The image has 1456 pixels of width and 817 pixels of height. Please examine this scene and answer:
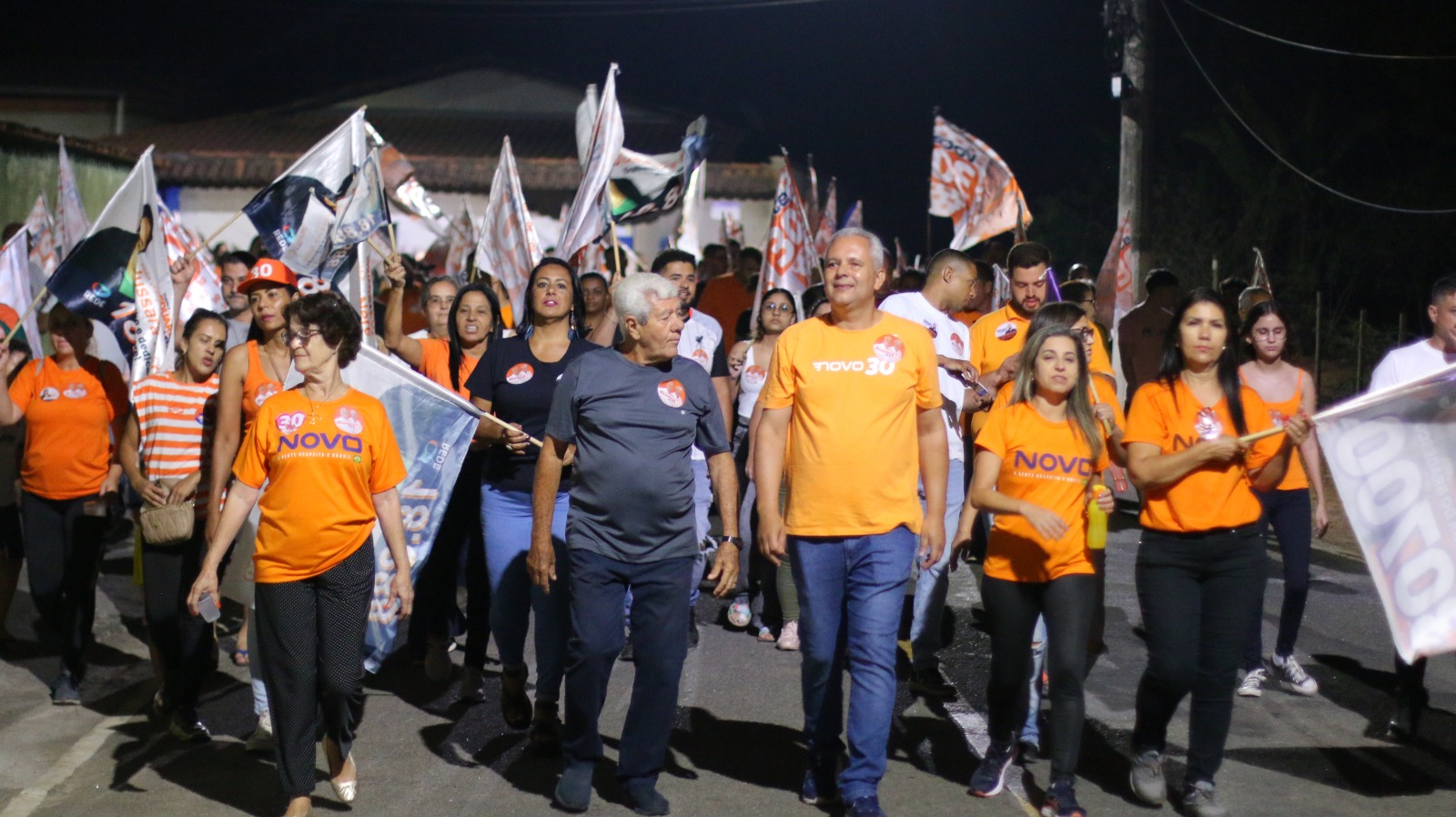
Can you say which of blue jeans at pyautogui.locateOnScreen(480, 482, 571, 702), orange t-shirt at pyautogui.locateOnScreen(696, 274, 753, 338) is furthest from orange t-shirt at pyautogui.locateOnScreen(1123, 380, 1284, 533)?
orange t-shirt at pyautogui.locateOnScreen(696, 274, 753, 338)

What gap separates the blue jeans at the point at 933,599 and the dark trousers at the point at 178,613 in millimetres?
3292

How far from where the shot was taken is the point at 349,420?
5.66 metres

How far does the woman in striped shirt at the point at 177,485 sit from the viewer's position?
22.1ft

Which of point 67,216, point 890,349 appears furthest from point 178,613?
point 67,216

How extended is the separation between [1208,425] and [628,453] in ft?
7.21

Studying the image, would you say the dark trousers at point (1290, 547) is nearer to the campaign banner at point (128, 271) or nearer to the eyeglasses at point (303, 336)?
the eyeglasses at point (303, 336)

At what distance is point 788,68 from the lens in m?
38.7

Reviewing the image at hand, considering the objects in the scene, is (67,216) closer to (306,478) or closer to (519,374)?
(519,374)

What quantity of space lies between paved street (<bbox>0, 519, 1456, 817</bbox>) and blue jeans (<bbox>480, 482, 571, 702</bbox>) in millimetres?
372

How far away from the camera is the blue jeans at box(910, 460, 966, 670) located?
7371 millimetres

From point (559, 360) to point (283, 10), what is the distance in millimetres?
35135

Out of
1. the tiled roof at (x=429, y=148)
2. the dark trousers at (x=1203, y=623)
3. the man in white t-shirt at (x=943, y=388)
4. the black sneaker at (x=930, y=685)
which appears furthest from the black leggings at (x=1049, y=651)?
the tiled roof at (x=429, y=148)

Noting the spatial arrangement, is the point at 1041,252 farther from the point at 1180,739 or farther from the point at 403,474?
the point at 403,474

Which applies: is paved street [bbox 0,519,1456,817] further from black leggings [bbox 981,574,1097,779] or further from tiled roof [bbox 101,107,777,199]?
tiled roof [bbox 101,107,777,199]
